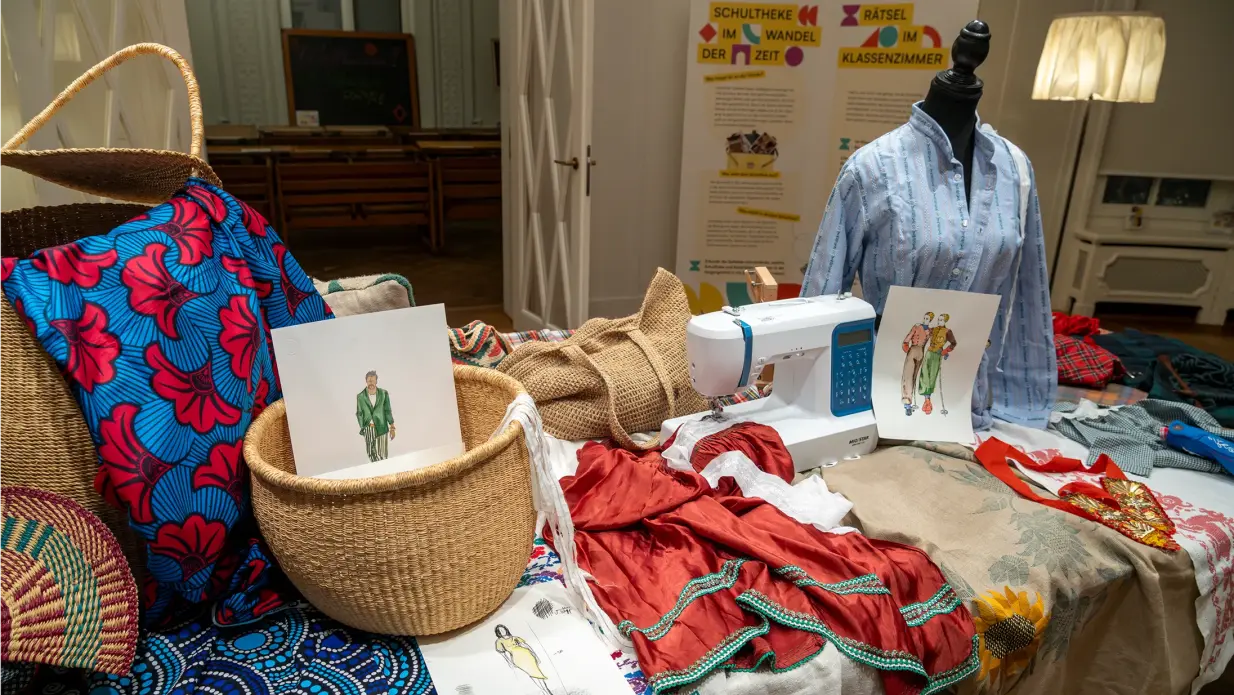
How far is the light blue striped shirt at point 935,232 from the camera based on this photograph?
1.46 meters

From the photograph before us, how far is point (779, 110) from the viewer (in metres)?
3.52

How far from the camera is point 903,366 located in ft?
4.94

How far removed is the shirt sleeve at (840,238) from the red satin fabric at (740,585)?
553 mm

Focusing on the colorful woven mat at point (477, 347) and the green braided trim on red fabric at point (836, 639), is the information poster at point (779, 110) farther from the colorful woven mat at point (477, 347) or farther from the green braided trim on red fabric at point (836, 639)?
the green braided trim on red fabric at point (836, 639)

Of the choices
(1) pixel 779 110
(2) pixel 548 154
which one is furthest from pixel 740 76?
(2) pixel 548 154

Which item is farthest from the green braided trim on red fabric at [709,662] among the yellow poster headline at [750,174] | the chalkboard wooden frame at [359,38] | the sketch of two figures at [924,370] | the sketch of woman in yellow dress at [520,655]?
the chalkboard wooden frame at [359,38]

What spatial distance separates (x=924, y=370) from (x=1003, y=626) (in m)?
0.57

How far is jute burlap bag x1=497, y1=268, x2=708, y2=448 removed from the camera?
144 cm

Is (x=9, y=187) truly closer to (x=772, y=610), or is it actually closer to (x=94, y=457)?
(x=94, y=457)

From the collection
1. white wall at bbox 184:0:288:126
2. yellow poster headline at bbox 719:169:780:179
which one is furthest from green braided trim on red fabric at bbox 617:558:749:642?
white wall at bbox 184:0:288:126

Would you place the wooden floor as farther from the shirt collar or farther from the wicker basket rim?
the wicker basket rim

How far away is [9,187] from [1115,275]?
5.17m

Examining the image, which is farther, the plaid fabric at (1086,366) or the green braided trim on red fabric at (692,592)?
the plaid fabric at (1086,366)

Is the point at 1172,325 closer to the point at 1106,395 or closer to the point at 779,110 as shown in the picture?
the point at 779,110
